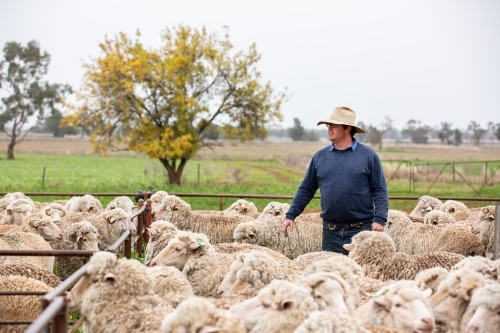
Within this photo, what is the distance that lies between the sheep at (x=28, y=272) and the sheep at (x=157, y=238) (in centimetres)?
132

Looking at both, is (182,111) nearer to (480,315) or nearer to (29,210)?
(29,210)

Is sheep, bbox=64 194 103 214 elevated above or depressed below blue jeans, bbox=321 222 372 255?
below

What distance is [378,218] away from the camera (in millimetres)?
6004

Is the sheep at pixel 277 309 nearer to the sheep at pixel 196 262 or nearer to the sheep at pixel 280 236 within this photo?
the sheep at pixel 196 262

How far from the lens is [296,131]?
10550 centimetres

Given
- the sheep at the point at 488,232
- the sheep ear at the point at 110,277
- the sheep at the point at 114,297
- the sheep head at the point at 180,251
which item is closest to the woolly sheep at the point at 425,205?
the sheep at the point at 488,232

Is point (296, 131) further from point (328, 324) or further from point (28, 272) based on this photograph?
point (328, 324)

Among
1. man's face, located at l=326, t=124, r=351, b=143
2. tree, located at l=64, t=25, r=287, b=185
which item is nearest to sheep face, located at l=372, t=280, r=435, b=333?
man's face, located at l=326, t=124, r=351, b=143

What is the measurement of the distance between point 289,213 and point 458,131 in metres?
89.4

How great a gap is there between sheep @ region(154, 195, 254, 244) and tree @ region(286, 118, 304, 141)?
96.3 meters

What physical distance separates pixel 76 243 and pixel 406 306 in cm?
479

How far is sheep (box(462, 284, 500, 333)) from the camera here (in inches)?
147

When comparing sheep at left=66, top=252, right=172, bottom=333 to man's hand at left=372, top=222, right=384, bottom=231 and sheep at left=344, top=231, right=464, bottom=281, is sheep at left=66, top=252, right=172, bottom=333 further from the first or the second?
man's hand at left=372, top=222, right=384, bottom=231

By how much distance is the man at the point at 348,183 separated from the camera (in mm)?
6086
